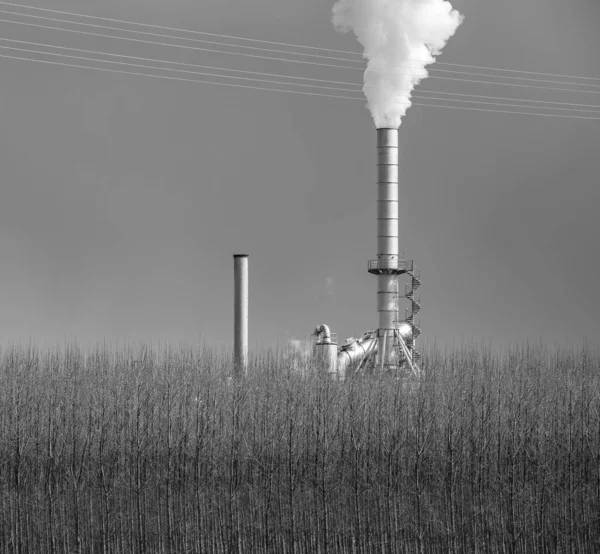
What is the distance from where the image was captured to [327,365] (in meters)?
42.3

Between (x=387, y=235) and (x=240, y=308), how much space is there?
21.0 ft

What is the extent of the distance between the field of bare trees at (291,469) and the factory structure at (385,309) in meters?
6.24

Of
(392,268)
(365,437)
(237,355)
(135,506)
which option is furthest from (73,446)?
(392,268)

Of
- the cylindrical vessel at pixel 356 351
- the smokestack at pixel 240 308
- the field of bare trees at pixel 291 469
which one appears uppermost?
the smokestack at pixel 240 308

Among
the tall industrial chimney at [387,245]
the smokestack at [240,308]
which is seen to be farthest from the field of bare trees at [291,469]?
the tall industrial chimney at [387,245]

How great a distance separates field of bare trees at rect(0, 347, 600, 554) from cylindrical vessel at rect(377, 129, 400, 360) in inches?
294

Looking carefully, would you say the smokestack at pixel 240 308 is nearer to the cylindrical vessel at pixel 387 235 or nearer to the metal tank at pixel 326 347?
the metal tank at pixel 326 347

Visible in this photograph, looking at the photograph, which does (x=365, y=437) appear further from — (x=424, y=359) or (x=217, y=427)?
(x=424, y=359)

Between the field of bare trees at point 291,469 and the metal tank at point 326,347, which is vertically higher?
the metal tank at point 326,347

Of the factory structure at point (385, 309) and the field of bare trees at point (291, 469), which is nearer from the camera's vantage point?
the field of bare trees at point (291, 469)

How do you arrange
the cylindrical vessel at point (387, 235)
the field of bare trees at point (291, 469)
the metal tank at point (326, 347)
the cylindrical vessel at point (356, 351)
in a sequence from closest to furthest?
the field of bare trees at point (291, 469)
the metal tank at point (326, 347)
the cylindrical vessel at point (387, 235)
the cylindrical vessel at point (356, 351)

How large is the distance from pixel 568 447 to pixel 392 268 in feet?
47.9

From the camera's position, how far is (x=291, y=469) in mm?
27453

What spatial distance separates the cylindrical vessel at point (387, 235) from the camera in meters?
43.8
